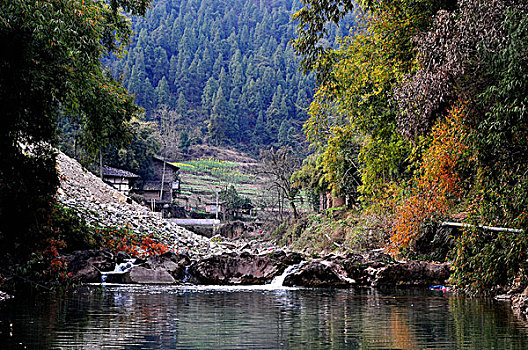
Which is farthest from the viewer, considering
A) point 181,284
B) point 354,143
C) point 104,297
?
point 354,143

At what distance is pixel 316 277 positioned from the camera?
1323 cm

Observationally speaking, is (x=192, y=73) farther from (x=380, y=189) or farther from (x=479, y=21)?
(x=479, y=21)

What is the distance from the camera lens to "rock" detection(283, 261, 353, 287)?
42.9ft

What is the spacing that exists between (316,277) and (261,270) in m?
1.57

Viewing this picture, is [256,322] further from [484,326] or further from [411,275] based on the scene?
[411,275]

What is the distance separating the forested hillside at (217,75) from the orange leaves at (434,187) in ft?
238

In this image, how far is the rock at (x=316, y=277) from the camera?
13.1 meters

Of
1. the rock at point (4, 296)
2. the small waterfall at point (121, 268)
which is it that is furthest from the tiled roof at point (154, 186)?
the rock at point (4, 296)


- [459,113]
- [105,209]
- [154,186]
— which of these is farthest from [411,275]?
[154,186]

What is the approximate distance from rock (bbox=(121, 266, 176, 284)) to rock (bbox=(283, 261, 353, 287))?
3009 millimetres

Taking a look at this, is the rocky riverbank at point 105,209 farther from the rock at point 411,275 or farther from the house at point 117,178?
the house at point 117,178

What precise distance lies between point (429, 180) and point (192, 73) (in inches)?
4409

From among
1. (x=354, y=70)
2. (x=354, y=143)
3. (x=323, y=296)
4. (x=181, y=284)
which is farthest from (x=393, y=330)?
(x=354, y=143)

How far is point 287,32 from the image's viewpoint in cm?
14462
